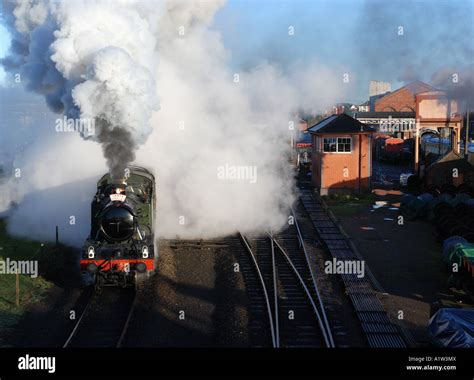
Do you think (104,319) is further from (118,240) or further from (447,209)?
(447,209)

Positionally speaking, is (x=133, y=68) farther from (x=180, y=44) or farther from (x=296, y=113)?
(x=296, y=113)

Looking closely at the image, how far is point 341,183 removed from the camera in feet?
81.1

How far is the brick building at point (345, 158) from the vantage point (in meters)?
24.7

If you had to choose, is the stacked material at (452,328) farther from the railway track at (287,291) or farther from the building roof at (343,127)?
the building roof at (343,127)

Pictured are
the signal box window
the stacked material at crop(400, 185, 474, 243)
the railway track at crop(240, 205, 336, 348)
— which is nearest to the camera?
the railway track at crop(240, 205, 336, 348)

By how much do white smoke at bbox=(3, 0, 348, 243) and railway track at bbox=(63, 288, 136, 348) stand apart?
9.22 ft

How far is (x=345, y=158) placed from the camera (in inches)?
977

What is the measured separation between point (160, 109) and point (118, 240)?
7.99 meters

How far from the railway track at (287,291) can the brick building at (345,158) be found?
836 cm
